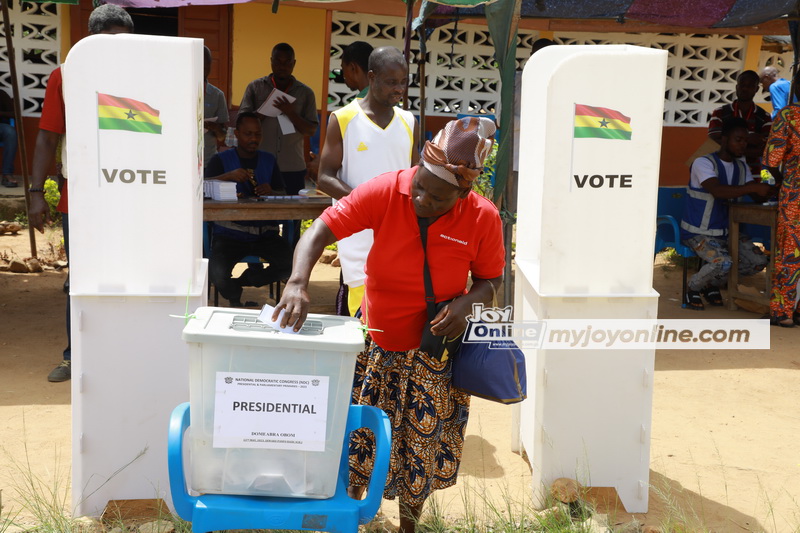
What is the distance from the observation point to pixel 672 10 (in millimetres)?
7031

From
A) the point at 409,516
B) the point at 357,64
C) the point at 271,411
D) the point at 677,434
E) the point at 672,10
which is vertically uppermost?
the point at 672,10

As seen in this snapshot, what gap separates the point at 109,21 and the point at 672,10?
15.8ft

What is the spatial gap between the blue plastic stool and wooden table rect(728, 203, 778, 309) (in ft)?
17.6

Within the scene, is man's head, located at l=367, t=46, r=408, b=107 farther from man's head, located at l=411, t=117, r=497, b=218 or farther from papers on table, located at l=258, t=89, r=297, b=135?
papers on table, located at l=258, t=89, r=297, b=135

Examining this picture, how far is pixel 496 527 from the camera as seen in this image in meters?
3.13

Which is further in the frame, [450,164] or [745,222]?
[745,222]

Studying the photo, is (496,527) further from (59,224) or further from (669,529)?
(59,224)

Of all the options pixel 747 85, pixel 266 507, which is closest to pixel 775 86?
pixel 747 85

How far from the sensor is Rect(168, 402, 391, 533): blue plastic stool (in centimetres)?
237

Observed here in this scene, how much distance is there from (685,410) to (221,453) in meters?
3.45

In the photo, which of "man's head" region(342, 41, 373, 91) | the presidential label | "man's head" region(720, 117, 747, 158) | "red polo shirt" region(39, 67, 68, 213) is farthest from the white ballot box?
"man's head" region(720, 117, 747, 158)

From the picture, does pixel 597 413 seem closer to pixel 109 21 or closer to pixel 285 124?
pixel 109 21

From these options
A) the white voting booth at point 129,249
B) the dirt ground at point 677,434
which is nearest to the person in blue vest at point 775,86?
the dirt ground at point 677,434

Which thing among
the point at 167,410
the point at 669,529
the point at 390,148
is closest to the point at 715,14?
the point at 390,148
